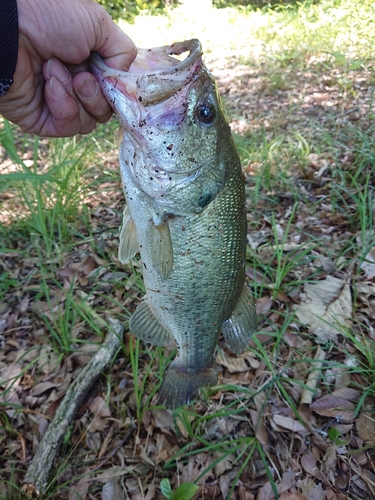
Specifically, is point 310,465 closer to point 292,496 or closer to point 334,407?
point 292,496

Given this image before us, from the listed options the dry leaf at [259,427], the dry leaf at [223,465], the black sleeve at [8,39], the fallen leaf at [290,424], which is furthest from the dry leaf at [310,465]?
the black sleeve at [8,39]

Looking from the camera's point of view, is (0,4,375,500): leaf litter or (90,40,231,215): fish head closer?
(90,40,231,215): fish head

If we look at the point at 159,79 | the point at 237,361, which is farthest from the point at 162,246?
the point at 237,361

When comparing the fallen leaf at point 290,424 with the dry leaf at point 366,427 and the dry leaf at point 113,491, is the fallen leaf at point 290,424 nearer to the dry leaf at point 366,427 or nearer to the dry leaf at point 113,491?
the dry leaf at point 366,427

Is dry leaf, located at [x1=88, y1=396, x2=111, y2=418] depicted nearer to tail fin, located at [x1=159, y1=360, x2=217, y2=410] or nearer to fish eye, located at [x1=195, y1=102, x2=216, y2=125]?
tail fin, located at [x1=159, y1=360, x2=217, y2=410]

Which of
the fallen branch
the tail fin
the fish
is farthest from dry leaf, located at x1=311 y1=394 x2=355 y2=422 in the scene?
the fallen branch

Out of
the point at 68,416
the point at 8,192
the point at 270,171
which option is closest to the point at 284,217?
the point at 270,171
